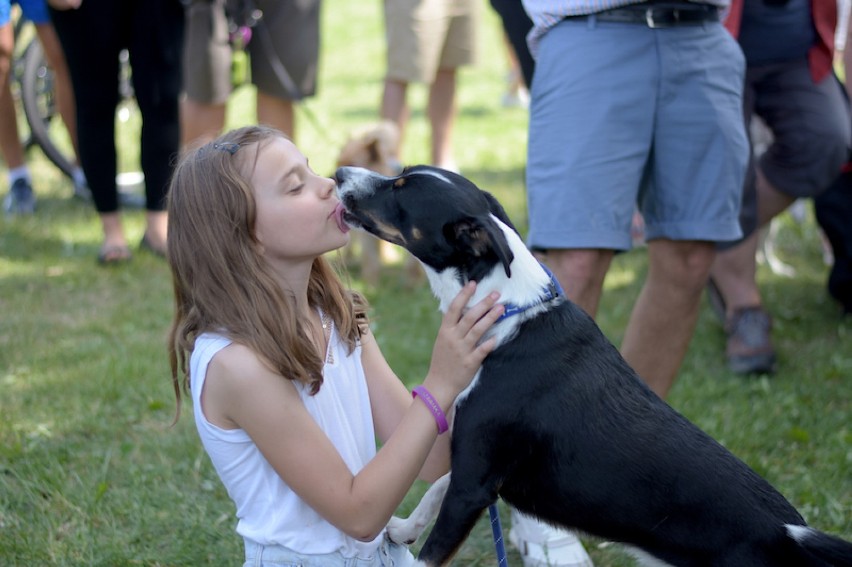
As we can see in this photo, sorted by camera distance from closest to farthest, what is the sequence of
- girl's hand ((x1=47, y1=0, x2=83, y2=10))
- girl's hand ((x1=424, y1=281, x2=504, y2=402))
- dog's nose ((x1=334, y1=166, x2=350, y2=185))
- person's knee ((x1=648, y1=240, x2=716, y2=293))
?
girl's hand ((x1=424, y1=281, x2=504, y2=402)) → dog's nose ((x1=334, y1=166, x2=350, y2=185)) → person's knee ((x1=648, y1=240, x2=716, y2=293)) → girl's hand ((x1=47, y1=0, x2=83, y2=10))

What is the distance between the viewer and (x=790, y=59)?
447 cm

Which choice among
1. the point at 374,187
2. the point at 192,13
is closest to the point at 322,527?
the point at 374,187

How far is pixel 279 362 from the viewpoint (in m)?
2.30

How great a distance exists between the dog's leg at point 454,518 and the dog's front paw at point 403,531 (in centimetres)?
26

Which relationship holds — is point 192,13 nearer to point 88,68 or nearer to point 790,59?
point 88,68

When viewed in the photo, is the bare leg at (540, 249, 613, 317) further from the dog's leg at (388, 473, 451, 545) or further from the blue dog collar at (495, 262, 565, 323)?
the dog's leg at (388, 473, 451, 545)

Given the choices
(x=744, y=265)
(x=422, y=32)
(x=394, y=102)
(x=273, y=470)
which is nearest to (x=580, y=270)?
(x=273, y=470)

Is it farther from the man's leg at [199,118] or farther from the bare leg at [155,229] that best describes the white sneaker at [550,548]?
the man's leg at [199,118]

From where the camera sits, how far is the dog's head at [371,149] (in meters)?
5.63

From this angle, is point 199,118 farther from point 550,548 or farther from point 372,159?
point 550,548

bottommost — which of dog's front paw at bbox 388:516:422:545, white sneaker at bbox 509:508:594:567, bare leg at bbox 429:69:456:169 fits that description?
bare leg at bbox 429:69:456:169

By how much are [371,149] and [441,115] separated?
3.84ft

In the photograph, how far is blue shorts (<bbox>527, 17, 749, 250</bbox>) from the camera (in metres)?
3.06


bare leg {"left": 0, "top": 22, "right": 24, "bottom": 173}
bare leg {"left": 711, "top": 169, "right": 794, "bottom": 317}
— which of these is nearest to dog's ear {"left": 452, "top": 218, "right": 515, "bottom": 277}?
bare leg {"left": 711, "top": 169, "right": 794, "bottom": 317}
